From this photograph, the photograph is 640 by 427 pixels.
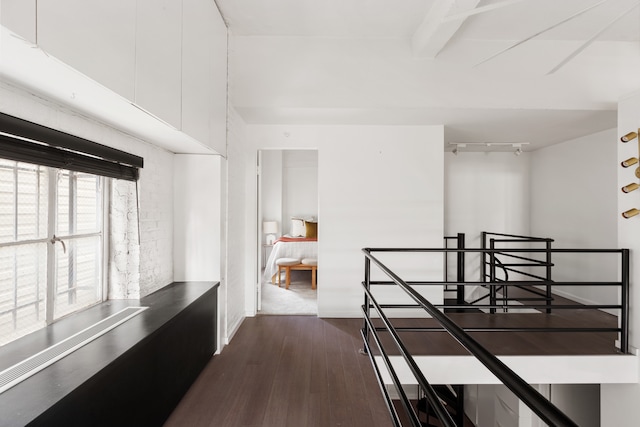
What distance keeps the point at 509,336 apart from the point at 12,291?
3391mm

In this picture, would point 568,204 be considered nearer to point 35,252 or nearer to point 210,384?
point 210,384

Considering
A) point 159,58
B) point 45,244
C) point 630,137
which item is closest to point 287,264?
point 45,244

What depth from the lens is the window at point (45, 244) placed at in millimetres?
1312

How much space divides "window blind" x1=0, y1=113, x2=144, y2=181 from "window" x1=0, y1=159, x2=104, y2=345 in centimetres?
16

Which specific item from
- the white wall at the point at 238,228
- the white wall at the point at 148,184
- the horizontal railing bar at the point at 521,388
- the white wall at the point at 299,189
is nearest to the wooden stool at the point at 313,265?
the white wall at the point at 238,228

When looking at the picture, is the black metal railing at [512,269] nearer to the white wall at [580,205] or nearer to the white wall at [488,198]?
the white wall at [488,198]

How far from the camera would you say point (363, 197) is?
3.37 meters

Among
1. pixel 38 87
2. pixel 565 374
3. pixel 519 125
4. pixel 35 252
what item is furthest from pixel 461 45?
pixel 35 252

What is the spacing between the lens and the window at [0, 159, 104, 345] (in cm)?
131

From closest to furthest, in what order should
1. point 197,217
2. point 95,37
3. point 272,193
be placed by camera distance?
point 95,37
point 197,217
point 272,193

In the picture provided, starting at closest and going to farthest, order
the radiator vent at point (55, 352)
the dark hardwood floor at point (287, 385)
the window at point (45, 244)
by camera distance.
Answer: the radiator vent at point (55, 352) < the window at point (45, 244) < the dark hardwood floor at point (287, 385)

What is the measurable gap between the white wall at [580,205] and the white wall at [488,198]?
20cm

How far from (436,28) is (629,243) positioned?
2.26 metres

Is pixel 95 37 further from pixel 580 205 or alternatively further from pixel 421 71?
pixel 580 205
